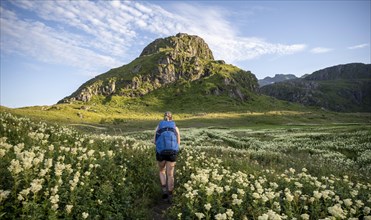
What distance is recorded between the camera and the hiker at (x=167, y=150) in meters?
10.9

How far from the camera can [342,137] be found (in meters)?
35.0

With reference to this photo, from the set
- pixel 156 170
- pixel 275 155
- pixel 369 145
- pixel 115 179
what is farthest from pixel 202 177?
pixel 369 145

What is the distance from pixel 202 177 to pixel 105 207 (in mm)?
2838

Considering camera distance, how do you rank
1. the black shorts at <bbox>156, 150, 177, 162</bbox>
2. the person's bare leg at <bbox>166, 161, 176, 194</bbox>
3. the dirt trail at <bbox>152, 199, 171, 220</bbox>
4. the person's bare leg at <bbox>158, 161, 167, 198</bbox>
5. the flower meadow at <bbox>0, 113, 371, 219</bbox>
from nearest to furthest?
the flower meadow at <bbox>0, 113, 371, 219</bbox> → the dirt trail at <bbox>152, 199, 171, 220</bbox> → the black shorts at <bbox>156, 150, 177, 162</bbox> → the person's bare leg at <bbox>166, 161, 176, 194</bbox> → the person's bare leg at <bbox>158, 161, 167, 198</bbox>

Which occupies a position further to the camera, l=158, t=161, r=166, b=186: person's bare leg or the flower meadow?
l=158, t=161, r=166, b=186: person's bare leg

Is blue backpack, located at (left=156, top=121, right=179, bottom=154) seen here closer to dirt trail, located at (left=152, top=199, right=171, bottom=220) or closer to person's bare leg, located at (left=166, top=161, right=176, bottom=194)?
person's bare leg, located at (left=166, top=161, right=176, bottom=194)

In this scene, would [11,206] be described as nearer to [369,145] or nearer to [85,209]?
[85,209]

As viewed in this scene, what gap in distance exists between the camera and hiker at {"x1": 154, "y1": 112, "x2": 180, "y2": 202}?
35.7 feet

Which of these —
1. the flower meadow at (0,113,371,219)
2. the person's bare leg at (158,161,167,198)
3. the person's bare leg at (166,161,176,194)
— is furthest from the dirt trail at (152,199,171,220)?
the person's bare leg at (166,161,176,194)

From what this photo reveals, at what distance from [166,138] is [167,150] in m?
0.47

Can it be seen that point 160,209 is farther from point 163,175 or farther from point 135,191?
point 163,175

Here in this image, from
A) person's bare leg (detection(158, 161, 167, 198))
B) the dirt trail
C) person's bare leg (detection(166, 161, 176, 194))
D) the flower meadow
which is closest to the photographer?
the flower meadow

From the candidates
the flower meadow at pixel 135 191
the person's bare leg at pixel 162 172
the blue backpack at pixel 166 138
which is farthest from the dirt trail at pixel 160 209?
the blue backpack at pixel 166 138

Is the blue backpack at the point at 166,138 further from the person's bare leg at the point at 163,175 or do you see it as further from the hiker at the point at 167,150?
the person's bare leg at the point at 163,175
